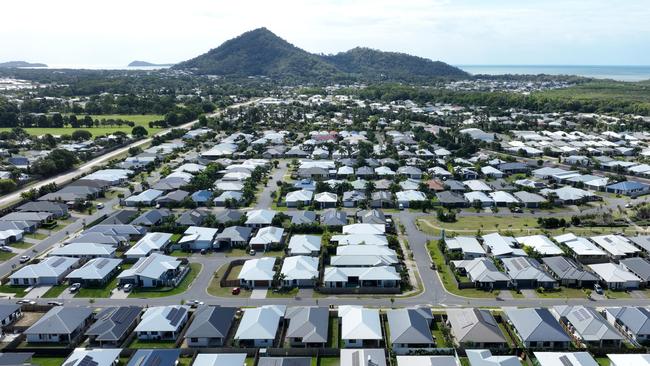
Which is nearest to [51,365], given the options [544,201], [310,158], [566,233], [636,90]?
[566,233]

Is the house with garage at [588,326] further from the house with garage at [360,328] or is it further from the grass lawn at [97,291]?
the grass lawn at [97,291]

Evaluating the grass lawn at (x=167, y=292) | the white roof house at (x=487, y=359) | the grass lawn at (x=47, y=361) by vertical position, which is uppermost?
the white roof house at (x=487, y=359)

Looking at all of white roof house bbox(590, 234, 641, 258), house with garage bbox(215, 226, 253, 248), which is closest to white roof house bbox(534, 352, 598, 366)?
white roof house bbox(590, 234, 641, 258)

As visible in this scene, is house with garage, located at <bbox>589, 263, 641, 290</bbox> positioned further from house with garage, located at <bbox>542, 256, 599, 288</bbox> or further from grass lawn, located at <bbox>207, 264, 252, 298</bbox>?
grass lawn, located at <bbox>207, 264, 252, 298</bbox>

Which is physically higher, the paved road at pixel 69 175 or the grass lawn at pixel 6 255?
the paved road at pixel 69 175

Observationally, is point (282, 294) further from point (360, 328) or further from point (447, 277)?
point (447, 277)

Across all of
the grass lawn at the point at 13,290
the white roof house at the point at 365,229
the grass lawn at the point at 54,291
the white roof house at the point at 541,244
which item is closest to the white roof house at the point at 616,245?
the white roof house at the point at 541,244
